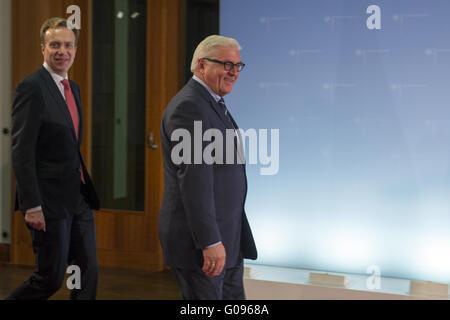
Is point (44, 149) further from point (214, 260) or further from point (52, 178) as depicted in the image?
point (214, 260)

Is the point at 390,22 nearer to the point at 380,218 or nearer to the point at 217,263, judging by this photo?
the point at 380,218

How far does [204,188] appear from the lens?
197cm

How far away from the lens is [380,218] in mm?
3219

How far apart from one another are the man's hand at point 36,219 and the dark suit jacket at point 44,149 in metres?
0.04

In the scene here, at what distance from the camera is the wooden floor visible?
3.64 meters

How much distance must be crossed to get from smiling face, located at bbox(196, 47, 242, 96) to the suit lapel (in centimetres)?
81

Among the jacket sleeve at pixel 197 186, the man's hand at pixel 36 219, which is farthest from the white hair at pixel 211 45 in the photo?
the man's hand at pixel 36 219

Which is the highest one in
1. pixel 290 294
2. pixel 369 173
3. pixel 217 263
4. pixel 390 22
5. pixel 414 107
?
pixel 390 22

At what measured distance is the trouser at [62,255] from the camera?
259 cm

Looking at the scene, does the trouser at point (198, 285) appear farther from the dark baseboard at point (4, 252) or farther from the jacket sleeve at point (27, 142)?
the dark baseboard at point (4, 252)

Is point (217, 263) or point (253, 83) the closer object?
point (217, 263)

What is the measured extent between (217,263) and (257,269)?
1.44 meters

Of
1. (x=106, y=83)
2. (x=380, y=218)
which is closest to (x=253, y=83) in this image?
(x=380, y=218)

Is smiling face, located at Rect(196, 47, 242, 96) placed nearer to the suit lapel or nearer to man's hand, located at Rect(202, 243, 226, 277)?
man's hand, located at Rect(202, 243, 226, 277)
